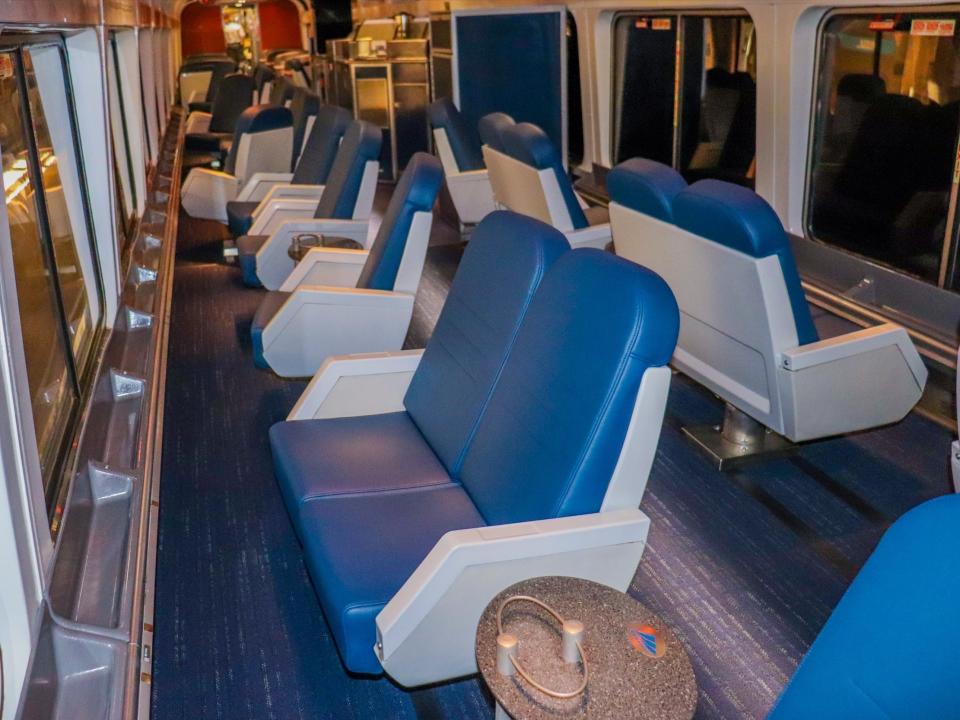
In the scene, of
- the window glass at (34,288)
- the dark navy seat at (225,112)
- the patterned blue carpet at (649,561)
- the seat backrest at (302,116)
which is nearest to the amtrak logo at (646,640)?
the patterned blue carpet at (649,561)

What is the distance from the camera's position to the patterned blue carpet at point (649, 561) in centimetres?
244

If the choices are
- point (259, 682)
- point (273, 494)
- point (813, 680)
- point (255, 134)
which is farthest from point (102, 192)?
point (255, 134)

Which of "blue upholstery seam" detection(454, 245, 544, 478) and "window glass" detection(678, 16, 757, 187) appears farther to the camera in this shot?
"window glass" detection(678, 16, 757, 187)

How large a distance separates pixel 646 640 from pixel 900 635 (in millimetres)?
546

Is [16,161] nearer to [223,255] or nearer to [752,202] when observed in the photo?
[752,202]

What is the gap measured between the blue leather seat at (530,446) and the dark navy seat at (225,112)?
372 inches

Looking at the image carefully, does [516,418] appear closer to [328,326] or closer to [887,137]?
[328,326]

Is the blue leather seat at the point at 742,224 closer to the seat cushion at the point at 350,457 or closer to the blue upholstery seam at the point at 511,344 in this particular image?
the blue upholstery seam at the point at 511,344

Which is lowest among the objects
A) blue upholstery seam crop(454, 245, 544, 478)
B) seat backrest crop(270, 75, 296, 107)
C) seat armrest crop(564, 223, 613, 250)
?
seat armrest crop(564, 223, 613, 250)

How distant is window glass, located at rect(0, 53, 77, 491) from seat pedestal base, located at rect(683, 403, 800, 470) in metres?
2.29

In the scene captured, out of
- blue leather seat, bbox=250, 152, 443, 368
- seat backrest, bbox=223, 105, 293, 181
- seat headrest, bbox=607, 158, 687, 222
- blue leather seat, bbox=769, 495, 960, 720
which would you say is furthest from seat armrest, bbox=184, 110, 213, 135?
blue leather seat, bbox=769, 495, 960, 720

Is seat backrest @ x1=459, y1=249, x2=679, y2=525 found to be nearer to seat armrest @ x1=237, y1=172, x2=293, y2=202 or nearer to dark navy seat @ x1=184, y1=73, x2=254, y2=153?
seat armrest @ x1=237, y1=172, x2=293, y2=202

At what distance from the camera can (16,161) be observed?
2.54m

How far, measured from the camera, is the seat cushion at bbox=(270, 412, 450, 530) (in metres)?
2.54
